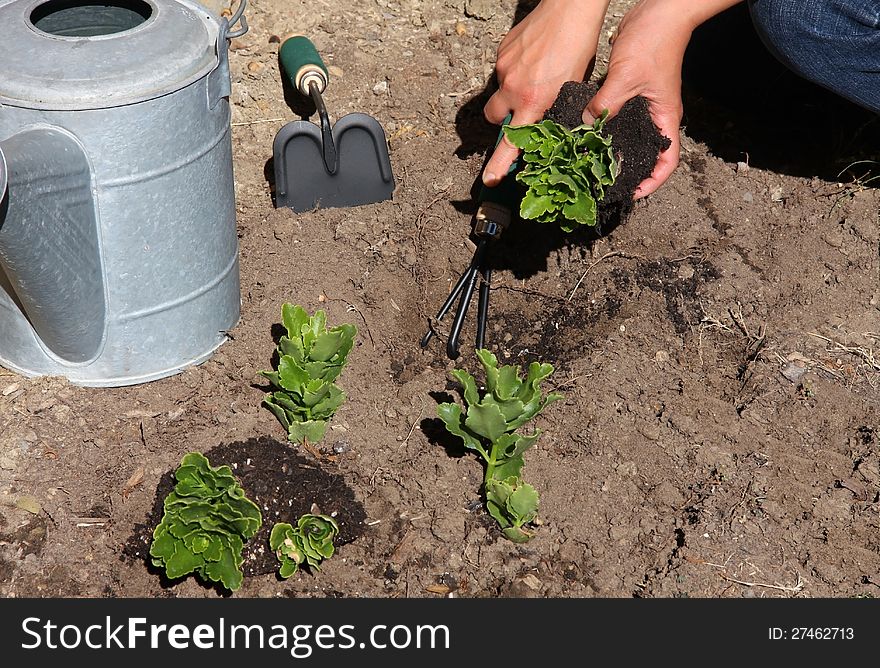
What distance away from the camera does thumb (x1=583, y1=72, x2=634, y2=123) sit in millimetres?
2204

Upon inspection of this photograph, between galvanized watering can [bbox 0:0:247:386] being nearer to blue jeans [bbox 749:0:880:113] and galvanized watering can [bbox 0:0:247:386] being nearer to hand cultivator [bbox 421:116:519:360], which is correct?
hand cultivator [bbox 421:116:519:360]

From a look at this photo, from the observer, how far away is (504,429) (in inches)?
78.6

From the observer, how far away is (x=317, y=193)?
2.89 m

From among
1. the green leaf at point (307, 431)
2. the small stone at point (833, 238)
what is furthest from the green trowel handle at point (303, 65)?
the small stone at point (833, 238)

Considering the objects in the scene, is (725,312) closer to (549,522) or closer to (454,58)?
(549,522)

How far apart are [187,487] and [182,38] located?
39.6 inches

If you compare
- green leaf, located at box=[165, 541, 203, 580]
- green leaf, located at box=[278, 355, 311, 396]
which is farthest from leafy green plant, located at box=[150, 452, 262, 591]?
green leaf, located at box=[278, 355, 311, 396]

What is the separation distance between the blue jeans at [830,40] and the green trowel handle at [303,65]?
1288 millimetres

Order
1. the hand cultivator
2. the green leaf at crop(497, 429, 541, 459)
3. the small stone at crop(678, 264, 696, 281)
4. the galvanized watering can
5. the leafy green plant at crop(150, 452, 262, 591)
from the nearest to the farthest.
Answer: the leafy green plant at crop(150, 452, 262, 591), the galvanized watering can, the green leaf at crop(497, 429, 541, 459), the hand cultivator, the small stone at crop(678, 264, 696, 281)

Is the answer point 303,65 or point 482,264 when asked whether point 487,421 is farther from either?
point 303,65

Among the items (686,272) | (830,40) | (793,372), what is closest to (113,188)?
(686,272)

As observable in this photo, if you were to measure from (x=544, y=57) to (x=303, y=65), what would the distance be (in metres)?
0.89

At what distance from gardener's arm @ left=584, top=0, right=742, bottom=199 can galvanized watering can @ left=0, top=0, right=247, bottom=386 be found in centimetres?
92

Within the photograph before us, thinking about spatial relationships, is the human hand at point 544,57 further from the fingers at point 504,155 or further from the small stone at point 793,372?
the small stone at point 793,372
